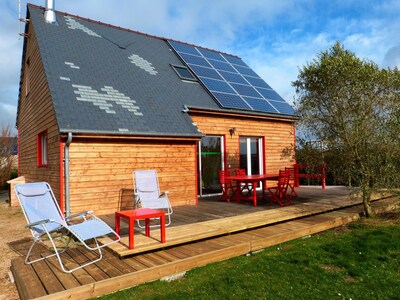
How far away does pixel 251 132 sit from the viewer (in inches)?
448

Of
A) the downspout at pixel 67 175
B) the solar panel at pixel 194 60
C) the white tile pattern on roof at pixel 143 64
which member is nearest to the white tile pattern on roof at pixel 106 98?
the downspout at pixel 67 175

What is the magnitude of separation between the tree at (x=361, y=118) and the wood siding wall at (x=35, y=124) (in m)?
6.33

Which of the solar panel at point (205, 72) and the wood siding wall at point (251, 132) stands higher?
the solar panel at point (205, 72)

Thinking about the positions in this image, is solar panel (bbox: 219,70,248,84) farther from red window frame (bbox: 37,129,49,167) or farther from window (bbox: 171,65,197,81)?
red window frame (bbox: 37,129,49,167)

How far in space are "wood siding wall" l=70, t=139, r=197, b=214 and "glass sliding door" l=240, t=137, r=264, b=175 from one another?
3052mm

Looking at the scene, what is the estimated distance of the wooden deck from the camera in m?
3.40

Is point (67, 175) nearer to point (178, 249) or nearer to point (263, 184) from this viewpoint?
point (178, 249)

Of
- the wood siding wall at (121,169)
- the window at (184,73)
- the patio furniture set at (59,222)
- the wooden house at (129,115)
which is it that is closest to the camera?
the patio furniture set at (59,222)

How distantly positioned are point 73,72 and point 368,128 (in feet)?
25.0

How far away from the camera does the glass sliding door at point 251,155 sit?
37.1ft

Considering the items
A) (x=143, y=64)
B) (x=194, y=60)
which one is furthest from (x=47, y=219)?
(x=194, y=60)

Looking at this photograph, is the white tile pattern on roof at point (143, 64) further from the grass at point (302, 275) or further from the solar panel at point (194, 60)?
the grass at point (302, 275)

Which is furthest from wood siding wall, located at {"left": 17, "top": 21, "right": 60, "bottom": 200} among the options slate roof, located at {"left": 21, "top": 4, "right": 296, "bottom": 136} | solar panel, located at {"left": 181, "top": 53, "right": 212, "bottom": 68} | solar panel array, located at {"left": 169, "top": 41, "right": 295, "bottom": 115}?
solar panel, located at {"left": 181, "top": 53, "right": 212, "bottom": 68}

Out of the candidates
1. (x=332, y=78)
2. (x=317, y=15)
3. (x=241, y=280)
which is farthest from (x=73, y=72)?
(x=317, y=15)
